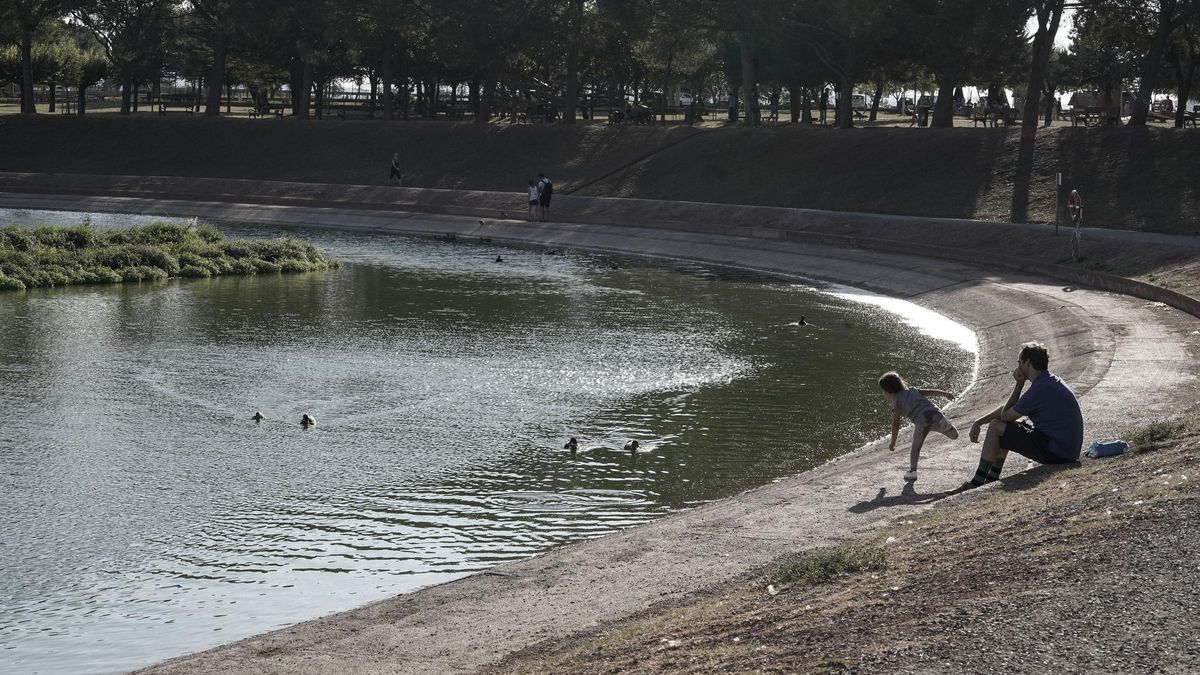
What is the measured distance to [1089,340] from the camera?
25312mm

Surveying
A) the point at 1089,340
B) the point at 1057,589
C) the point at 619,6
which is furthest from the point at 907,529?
the point at 619,6

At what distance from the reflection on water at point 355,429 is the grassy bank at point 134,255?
1436 millimetres

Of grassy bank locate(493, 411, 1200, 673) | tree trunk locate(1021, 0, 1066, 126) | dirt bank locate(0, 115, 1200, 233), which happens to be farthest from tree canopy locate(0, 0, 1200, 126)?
grassy bank locate(493, 411, 1200, 673)

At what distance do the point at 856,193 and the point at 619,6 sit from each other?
16.4 m

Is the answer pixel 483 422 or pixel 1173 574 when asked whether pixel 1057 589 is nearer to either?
pixel 1173 574

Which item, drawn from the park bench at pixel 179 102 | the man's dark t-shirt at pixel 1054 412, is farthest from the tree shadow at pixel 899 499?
the park bench at pixel 179 102

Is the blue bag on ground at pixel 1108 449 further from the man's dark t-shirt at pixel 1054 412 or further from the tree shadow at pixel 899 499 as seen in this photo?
the tree shadow at pixel 899 499

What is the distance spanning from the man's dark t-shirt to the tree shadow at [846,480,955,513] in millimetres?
1156

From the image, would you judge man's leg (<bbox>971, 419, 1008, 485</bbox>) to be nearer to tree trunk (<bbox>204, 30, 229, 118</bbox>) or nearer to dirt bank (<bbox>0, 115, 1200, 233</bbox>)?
dirt bank (<bbox>0, 115, 1200, 233</bbox>)

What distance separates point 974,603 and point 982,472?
17.3 ft

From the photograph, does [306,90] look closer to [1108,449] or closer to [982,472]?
[982,472]

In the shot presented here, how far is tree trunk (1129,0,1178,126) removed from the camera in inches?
2060

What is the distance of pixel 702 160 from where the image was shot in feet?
206

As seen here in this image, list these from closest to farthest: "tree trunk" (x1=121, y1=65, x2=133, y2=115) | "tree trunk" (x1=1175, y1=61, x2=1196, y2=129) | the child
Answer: the child < "tree trunk" (x1=1175, y1=61, x2=1196, y2=129) < "tree trunk" (x1=121, y1=65, x2=133, y2=115)
